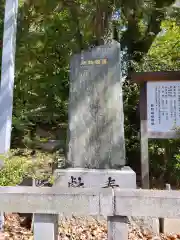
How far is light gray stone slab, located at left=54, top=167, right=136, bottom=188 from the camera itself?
4160mm

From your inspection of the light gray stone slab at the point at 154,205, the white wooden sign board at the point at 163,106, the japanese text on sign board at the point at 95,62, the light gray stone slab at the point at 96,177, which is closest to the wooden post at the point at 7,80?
the light gray stone slab at the point at 96,177

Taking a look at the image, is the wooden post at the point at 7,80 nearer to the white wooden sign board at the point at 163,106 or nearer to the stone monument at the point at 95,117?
the stone monument at the point at 95,117

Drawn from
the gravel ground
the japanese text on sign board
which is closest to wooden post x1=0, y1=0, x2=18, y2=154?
the gravel ground

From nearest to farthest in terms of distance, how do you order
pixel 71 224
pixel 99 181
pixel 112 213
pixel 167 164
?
pixel 112 213, pixel 71 224, pixel 99 181, pixel 167 164

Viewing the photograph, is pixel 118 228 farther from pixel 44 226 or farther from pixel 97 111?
pixel 97 111

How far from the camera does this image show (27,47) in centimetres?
722

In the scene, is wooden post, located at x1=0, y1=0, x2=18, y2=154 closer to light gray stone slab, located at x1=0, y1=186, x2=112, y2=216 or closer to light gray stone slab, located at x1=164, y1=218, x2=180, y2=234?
light gray stone slab, located at x1=0, y1=186, x2=112, y2=216

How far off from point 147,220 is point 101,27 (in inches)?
142

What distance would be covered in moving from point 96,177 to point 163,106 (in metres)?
1.88

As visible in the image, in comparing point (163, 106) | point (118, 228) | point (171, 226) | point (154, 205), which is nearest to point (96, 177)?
point (171, 226)

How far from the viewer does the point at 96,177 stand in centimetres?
422

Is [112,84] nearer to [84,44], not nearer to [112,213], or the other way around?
[112,213]

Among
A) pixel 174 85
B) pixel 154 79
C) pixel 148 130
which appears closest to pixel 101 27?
pixel 154 79

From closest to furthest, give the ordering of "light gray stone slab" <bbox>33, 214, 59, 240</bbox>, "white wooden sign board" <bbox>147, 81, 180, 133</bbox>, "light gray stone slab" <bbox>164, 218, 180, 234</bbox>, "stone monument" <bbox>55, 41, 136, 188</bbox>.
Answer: "light gray stone slab" <bbox>33, 214, 59, 240</bbox>, "light gray stone slab" <bbox>164, 218, 180, 234</bbox>, "stone monument" <bbox>55, 41, 136, 188</bbox>, "white wooden sign board" <bbox>147, 81, 180, 133</bbox>
